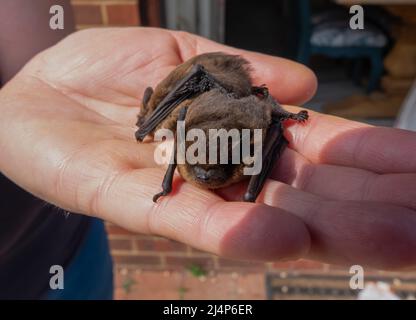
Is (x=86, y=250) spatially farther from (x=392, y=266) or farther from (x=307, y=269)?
(x=307, y=269)

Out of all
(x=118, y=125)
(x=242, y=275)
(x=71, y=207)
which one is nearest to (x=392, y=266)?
(x=71, y=207)

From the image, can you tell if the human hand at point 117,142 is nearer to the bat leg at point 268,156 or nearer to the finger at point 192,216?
the finger at point 192,216

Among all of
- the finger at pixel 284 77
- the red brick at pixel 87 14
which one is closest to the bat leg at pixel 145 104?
the finger at pixel 284 77

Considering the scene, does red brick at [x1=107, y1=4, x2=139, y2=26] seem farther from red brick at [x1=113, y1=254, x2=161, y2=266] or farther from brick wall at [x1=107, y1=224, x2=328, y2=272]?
red brick at [x1=113, y1=254, x2=161, y2=266]

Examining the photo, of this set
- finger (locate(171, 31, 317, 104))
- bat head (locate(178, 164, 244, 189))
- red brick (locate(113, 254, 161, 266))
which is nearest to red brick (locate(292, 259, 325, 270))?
red brick (locate(113, 254, 161, 266))

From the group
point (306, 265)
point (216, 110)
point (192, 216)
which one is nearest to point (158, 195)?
point (192, 216)

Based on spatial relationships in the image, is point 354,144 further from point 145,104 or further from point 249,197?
point 145,104
